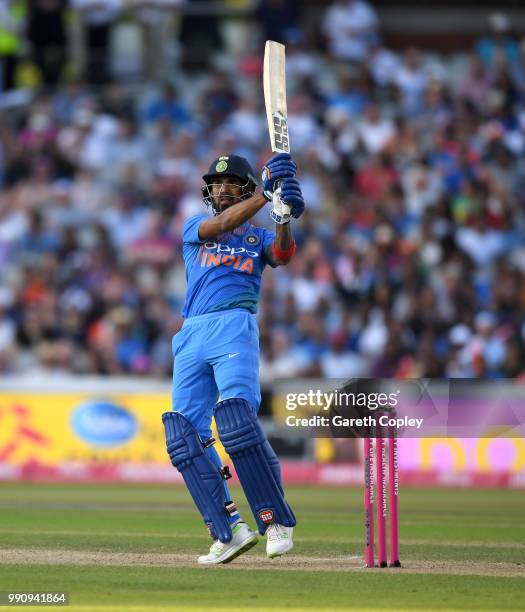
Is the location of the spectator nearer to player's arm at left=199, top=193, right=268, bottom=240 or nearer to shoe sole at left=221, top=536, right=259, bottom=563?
player's arm at left=199, top=193, right=268, bottom=240

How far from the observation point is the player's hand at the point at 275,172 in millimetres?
7090

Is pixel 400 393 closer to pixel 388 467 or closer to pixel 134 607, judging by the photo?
pixel 388 467

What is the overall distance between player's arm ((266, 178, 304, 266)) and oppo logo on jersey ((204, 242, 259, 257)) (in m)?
0.17

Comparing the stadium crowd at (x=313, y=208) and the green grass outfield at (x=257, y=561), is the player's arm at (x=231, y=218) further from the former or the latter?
the stadium crowd at (x=313, y=208)

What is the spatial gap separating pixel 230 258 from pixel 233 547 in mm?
1464

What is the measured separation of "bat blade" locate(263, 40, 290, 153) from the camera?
7301 mm

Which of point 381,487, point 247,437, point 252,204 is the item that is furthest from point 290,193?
point 381,487

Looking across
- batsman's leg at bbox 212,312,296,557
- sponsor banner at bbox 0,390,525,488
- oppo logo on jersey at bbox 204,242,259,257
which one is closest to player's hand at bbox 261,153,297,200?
oppo logo on jersey at bbox 204,242,259,257

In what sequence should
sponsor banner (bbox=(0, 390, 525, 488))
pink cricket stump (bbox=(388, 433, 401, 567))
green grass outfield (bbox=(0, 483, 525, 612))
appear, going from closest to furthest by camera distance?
1. green grass outfield (bbox=(0, 483, 525, 612))
2. pink cricket stump (bbox=(388, 433, 401, 567))
3. sponsor banner (bbox=(0, 390, 525, 488))

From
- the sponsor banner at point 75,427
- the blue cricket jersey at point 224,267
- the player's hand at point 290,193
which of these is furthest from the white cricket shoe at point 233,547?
the sponsor banner at point 75,427

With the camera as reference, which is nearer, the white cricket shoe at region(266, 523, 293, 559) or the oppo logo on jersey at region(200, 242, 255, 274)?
the white cricket shoe at region(266, 523, 293, 559)

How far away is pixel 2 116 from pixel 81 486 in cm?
632

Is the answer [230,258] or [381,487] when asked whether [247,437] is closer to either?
[381,487]

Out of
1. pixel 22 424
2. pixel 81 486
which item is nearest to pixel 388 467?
pixel 81 486
